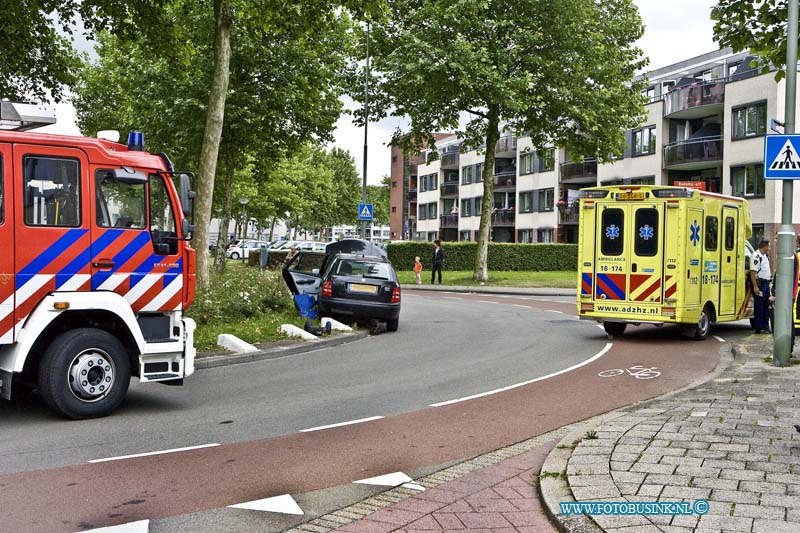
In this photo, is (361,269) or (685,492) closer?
(685,492)

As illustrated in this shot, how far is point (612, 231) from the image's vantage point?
1552cm

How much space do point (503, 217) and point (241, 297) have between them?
56.8m

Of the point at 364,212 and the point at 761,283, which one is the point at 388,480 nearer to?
the point at 761,283

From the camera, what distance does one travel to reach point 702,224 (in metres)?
15.3

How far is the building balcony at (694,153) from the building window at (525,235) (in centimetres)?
1964

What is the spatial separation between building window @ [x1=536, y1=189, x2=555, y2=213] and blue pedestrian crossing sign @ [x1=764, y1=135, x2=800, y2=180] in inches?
2025

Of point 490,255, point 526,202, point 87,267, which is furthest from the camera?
point 526,202

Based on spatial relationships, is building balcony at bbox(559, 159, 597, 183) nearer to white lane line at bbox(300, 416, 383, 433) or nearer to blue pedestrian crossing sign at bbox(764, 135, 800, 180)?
blue pedestrian crossing sign at bbox(764, 135, 800, 180)

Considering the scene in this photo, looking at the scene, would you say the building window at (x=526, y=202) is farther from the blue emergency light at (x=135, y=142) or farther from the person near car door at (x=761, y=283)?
the blue emergency light at (x=135, y=142)

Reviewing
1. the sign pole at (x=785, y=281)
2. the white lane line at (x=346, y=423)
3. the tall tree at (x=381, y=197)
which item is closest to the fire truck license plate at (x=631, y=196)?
the sign pole at (x=785, y=281)

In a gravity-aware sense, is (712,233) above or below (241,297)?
above

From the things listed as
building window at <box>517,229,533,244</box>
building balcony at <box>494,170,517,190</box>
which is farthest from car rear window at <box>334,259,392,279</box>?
building balcony at <box>494,170,517,190</box>

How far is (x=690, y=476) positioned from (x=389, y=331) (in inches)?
474


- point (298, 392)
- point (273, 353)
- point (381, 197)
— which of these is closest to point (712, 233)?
point (273, 353)
